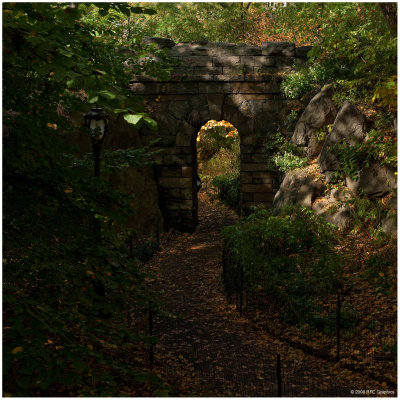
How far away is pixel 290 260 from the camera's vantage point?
919 cm

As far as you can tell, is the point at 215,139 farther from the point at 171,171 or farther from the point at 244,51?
the point at 244,51

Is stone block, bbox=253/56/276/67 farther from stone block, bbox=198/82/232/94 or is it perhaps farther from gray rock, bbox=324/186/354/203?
gray rock, bbox=324/186/354/203

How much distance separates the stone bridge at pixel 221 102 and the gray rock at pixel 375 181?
4739 millimetres

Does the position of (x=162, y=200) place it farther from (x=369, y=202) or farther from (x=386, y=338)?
(x=386, y=338)

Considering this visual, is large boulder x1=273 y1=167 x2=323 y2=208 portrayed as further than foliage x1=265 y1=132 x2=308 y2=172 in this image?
No

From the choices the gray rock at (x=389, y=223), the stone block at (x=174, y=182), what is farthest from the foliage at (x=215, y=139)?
the gray rock at (x=389, y=223)

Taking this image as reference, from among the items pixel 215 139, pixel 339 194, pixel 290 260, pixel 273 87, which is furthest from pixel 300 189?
pixel 215 139

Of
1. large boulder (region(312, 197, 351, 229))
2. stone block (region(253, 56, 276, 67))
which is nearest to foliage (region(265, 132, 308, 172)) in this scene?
large boulder (region(312, 197, 351, 229))

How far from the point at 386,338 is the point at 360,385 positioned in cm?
104

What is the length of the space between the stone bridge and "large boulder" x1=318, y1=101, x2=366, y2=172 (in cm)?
339

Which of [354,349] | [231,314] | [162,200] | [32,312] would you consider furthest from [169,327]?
[162,200]

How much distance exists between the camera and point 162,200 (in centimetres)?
1548

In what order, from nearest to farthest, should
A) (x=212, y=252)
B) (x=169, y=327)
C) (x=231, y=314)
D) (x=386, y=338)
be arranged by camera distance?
(x=386, y=338), (x=169, y=327), (x=231, y=314), (x=212, y=252)

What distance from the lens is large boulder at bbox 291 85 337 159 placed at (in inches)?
498
